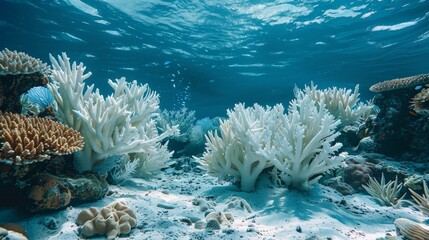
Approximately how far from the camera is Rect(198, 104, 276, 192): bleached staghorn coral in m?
4.57

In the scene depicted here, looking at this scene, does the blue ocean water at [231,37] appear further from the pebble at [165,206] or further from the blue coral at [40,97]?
the pebble at [165,206]

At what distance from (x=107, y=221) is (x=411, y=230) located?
11.4 feet

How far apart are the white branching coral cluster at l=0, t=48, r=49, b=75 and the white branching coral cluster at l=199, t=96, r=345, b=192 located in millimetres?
3137

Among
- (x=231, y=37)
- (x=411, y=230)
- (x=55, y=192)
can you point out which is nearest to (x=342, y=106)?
(x=411, y=230)

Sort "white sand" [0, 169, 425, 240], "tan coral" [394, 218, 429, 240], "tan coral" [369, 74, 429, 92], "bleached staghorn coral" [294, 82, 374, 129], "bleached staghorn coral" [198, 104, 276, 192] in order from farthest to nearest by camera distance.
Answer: "bleached staghorn coral" [294, 82, 374, 129], "tan coral" [369, 74, 429, 92], "bleached staghorn coral" [198, 104, 276, 192], "white sand" [0, 169, 425, 240], "tan coral" [394, 218, 429, 240]

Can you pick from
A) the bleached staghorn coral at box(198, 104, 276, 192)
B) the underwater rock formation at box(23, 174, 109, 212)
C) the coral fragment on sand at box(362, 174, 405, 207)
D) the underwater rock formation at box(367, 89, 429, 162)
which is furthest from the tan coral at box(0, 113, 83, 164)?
the underwater rock formation at box(367, 89, 429, 162)

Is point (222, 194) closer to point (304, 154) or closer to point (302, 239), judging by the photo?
point (304, 154)

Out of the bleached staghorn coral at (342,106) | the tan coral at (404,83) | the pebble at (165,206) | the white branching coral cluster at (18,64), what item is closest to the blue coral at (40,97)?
the white branching coral cluster at (18,64)

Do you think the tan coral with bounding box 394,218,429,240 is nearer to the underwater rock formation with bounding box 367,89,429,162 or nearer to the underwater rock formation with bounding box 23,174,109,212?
the underwater rock formation with bounding box 367,89,429,162

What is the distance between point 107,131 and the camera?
4273 mm

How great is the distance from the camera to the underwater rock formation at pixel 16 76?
12.6 feet

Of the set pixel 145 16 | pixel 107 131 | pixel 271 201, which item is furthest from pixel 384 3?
pixel 107 131

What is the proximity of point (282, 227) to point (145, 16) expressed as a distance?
15.7 metres

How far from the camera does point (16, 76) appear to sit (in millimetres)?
3957
